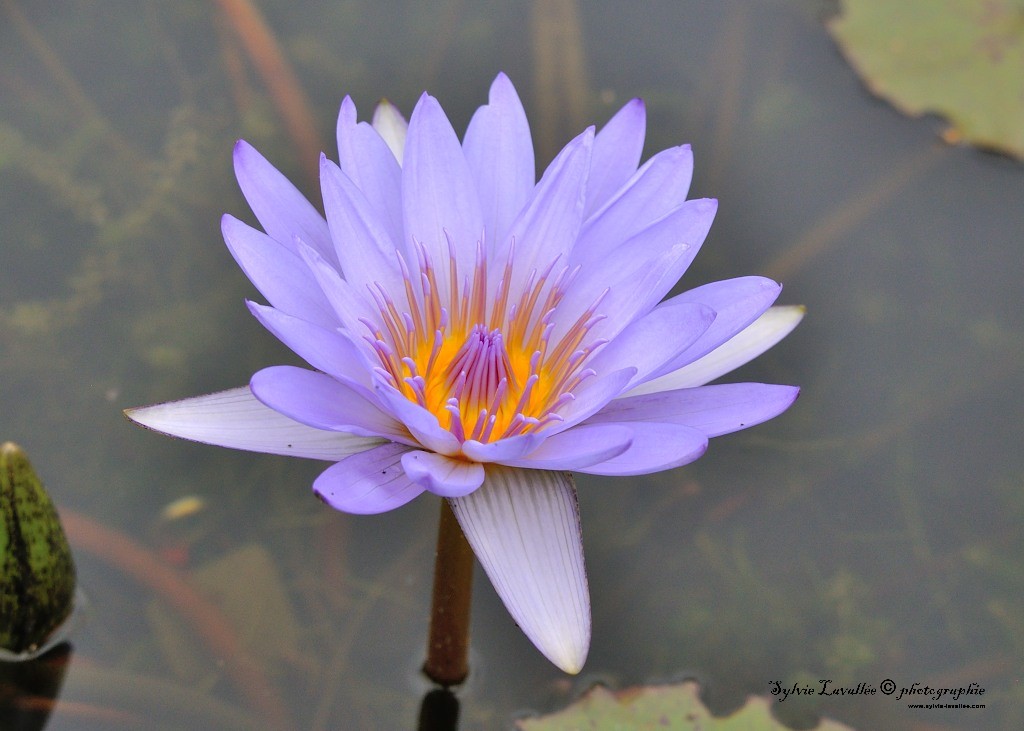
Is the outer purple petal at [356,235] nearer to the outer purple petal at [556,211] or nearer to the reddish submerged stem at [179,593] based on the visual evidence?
the outer purple petal at [556,211]

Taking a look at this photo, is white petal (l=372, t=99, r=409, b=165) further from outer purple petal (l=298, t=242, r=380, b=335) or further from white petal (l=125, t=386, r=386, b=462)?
white petal (l=125, t=386, r=386, b=462)

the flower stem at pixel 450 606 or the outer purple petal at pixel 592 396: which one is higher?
the outer purple petal at pixel 592 396

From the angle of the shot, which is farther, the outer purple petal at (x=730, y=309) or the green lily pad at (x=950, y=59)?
the green lily pad at (x=950, y=59)

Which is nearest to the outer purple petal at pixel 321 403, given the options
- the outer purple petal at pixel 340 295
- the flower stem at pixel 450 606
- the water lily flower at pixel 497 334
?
the water lily flower at pixel 497 334

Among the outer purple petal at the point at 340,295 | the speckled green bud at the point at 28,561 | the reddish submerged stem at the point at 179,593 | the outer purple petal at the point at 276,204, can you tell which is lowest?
the reddish submerged stem at the point at 179,593

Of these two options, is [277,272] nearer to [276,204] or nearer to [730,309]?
[276,204]

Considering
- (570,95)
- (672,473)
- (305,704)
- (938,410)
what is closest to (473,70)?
(570,95)

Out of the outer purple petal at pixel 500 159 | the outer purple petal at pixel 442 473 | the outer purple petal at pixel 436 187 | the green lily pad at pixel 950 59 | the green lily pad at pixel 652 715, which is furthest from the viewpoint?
the green lily pad at pixel 950 59

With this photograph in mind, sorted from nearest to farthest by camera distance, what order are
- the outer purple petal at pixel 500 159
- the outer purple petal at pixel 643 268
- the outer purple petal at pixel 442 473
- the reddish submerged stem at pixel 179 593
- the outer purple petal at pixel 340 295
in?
the outer purple petal at pixel 442 473
the outer purple petal at pixel 340 295
the outer purple petal at pixel 643 268
the outer purple petal at pixel 500 159
the reddish submerged stem at pixel 179 593
